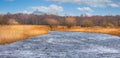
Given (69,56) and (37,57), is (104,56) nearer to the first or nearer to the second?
(69,56)

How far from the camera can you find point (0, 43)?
3488 centimetres

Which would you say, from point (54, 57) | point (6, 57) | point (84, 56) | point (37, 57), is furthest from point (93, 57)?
point (6, 57)

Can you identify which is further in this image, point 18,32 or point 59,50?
point 18,32

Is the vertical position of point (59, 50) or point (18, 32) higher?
point (18, 32)

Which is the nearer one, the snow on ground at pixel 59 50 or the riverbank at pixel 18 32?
the snow on ground at pixel 59 50

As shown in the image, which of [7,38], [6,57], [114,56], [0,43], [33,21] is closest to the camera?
[6,57]

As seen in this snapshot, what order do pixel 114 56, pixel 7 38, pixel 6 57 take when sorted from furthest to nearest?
pixel 7 38 < pixel 114 56 < pixel 6 57

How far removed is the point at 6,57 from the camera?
23938 mm

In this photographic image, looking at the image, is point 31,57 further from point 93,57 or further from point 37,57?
point 93,57

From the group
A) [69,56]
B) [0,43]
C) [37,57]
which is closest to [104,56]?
[69,56]

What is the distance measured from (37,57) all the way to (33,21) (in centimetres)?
16168

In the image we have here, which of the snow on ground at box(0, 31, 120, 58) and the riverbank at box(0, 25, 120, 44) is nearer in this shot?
the snow on ground at box(0, 31, 120, 58)

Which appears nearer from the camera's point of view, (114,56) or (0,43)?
(114,56)

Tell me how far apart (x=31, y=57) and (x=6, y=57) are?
2.21 meters
